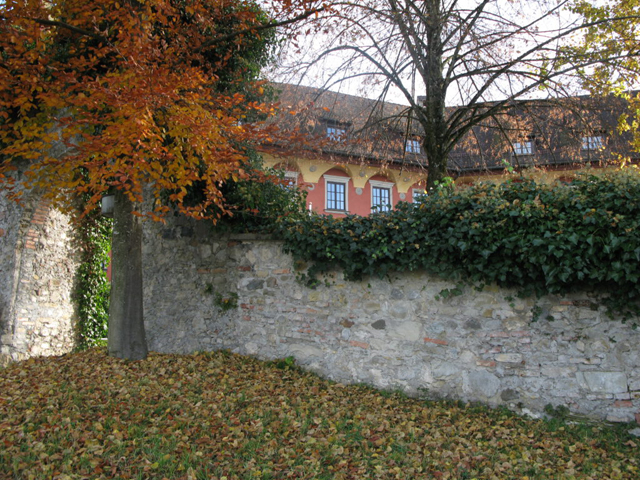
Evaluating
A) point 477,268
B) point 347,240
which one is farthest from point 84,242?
point 477,268

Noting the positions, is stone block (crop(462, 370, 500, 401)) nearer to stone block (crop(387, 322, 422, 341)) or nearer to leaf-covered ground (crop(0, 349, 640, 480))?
leaf-covered ground (crop(0, 349, 640, 480))

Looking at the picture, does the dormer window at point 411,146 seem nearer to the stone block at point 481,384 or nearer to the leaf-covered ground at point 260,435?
the stone block at point 481,384

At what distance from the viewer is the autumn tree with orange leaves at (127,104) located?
5.33 metres

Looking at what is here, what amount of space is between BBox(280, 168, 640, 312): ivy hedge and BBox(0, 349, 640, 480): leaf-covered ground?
153 cm

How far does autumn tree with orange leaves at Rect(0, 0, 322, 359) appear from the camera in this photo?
5.33 meters

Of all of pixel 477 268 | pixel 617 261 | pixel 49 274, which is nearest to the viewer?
pixel 617 261

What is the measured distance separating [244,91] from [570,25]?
5.64 metres

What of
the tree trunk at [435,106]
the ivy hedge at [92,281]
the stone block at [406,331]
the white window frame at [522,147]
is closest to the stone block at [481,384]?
the stone block at [406,331]

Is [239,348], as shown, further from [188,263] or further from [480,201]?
[480,201]

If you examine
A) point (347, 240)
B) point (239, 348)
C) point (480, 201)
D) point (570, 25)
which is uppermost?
point (570, 25)

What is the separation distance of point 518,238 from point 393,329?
6.43 feet

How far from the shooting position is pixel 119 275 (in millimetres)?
6527

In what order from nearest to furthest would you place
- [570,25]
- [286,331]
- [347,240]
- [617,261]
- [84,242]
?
[617,261]
[347,240]
[286,331]
[570,25]
[84,242]

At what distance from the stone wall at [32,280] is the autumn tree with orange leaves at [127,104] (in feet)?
2.11
